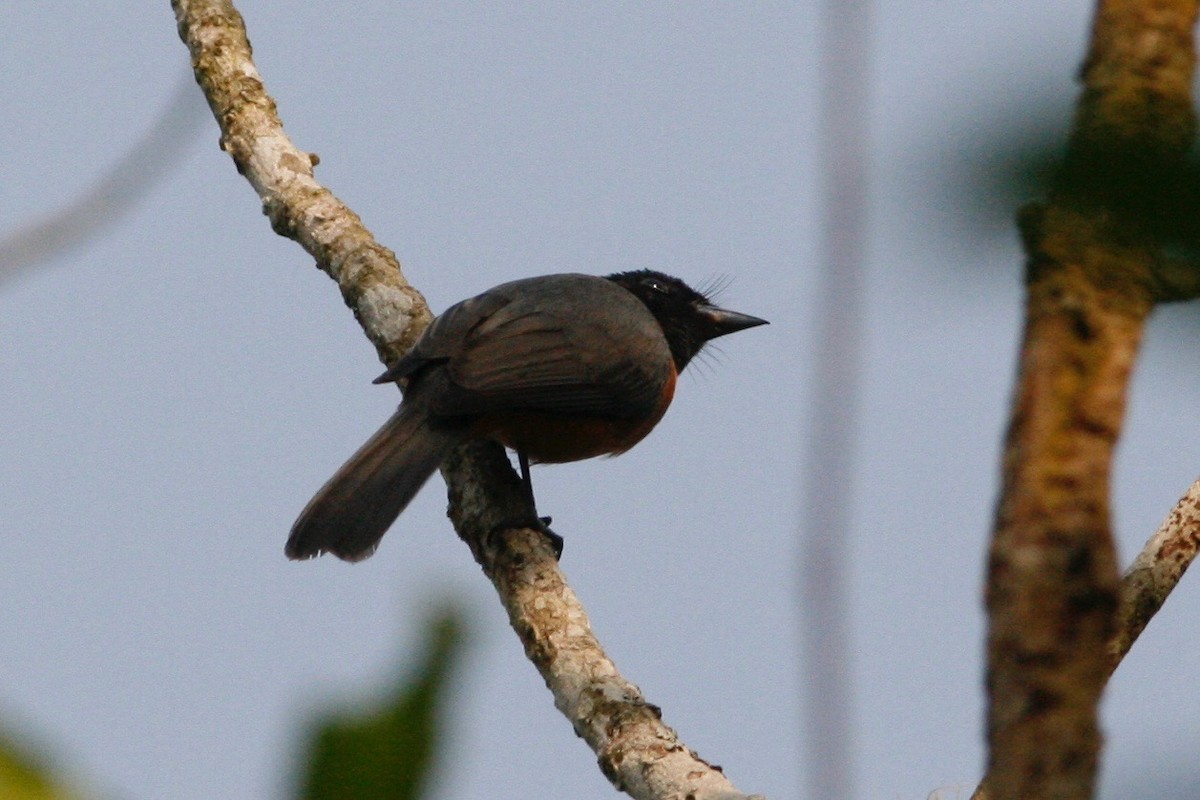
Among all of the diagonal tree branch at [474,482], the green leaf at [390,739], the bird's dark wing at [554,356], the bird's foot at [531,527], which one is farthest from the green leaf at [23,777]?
the bird's dark wing at [554,356]

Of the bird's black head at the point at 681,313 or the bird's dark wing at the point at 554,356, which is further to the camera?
the bird's black head at the point at 681,313

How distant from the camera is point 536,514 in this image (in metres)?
4.89

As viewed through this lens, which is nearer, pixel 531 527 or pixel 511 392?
pixel 531 527

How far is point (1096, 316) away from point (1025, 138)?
0.34 meters

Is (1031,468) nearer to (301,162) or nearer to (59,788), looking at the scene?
(59,788)

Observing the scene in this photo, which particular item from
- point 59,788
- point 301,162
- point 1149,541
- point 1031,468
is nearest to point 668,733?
point 1149,541

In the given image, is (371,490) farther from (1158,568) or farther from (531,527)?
(1158,568)

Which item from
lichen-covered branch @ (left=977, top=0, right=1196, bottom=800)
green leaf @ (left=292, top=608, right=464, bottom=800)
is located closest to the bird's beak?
lichen-covered branch @ (left=977, top=0, right=1196, bottom=800)

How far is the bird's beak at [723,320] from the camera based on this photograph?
712cm

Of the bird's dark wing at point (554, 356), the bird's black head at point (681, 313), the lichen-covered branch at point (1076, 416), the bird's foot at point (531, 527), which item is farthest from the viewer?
the bird's black head at point (681, 313)

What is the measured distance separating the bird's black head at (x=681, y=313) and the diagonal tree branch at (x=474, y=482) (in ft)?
5.16

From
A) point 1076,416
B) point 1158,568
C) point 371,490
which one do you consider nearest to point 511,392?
point 371,490

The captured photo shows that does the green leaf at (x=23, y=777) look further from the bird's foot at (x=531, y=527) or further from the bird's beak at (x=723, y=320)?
the bird's beak at (x=723, y=320)

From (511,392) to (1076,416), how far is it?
A: 413 cm
